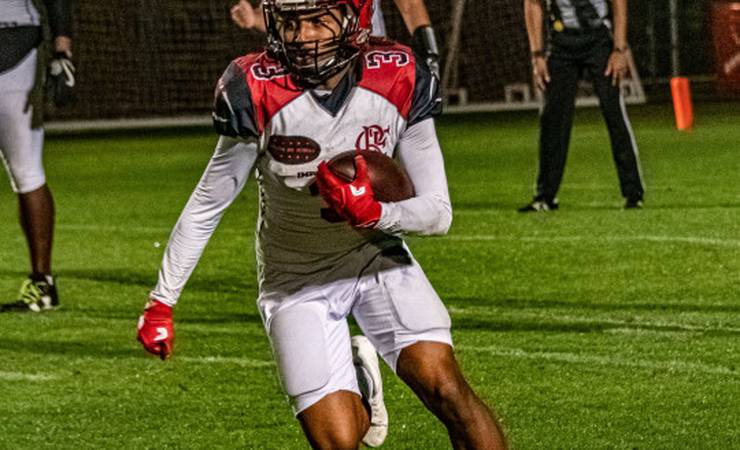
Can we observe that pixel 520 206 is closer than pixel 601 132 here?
Yes

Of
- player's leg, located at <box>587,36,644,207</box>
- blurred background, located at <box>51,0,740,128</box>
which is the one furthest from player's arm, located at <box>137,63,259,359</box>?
blurred background, located at <box>51,0,740,128</box>

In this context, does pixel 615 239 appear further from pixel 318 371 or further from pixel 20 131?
pixel 318 371

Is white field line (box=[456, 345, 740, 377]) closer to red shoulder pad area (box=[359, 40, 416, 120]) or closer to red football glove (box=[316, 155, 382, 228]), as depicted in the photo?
red shoulder pad area (box=[359, 40, 416, 120])

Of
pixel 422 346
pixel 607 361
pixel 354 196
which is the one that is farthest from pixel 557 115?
pixel 354 196

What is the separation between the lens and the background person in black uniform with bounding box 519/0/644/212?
10.9 meters

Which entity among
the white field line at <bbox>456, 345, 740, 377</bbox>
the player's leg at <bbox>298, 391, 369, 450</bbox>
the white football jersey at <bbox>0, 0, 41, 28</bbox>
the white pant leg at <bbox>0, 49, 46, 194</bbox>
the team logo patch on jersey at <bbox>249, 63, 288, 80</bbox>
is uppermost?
the team logo patch on jersey at <bbox>249, 63, 288, 80</bbox>

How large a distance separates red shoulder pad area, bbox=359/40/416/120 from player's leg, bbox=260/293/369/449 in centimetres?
55

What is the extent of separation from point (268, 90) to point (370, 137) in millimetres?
A: 284

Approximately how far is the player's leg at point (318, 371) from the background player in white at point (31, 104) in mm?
3736

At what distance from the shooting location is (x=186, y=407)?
19.7 ft

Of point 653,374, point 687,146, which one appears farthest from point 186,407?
point 687,146

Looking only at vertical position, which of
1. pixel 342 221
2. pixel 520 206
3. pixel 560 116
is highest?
pixel 342 221

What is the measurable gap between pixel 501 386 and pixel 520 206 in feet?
18.8

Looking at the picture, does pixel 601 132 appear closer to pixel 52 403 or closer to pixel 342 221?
pixel 52 403
